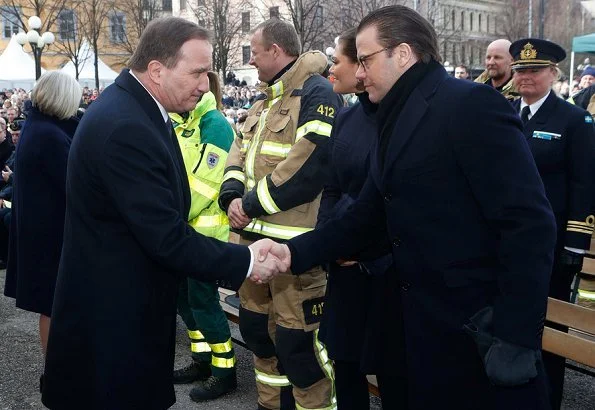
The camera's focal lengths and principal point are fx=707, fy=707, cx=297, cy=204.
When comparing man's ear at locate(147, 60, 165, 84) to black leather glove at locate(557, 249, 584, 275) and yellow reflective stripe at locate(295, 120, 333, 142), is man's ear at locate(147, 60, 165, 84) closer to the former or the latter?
yellow reflective stripe at locate(295, 120, 333, 142)

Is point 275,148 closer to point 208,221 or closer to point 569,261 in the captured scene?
point 208,221

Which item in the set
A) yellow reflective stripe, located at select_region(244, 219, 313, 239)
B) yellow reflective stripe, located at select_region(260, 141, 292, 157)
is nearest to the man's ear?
yellow reflective stripe, located at select_region(260, 141, 292, 157)

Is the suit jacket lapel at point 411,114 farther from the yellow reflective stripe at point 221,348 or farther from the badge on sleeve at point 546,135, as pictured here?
the yellow reflective stripe at point 221,348

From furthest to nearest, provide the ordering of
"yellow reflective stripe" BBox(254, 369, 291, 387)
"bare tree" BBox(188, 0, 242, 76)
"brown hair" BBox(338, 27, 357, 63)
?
"bare tree" BBox(188, 0, 242, 76), "yellow reflective stripe" BBox(254, 369, 291, 387), "brown hair" BBox(338, 27, 357, 63)

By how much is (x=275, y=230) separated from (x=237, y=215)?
0.23 metres

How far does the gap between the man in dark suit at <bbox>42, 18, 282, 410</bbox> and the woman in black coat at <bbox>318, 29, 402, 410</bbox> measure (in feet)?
2.15

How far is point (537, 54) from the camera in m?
4.29

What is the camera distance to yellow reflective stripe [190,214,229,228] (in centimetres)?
460

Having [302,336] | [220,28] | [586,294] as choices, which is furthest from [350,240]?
[220,28]

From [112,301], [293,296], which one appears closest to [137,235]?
[112,301]

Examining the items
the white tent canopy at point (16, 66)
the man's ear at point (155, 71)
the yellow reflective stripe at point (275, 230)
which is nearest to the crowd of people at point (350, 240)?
the man's ear at point (155, 71)

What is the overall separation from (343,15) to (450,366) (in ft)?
107

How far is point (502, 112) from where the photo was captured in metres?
2.29

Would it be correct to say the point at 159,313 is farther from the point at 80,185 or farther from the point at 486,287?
the point at 486,287
